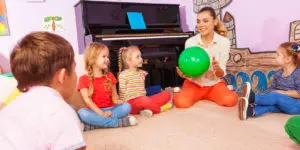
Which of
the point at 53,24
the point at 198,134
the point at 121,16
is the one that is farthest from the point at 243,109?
the point at 53,24

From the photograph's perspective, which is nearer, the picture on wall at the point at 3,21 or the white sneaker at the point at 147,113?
the white sneaker at the point at 147,113

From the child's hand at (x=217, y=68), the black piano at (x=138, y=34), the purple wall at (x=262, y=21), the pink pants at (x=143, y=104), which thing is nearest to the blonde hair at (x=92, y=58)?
the pink pants at (x=143, y=104)

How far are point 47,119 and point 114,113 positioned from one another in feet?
3.65

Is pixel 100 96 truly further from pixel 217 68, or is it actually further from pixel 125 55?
pixel 217 68

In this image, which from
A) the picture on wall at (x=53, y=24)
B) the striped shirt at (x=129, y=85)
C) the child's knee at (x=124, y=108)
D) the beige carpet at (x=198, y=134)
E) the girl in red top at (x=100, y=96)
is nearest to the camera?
the beige carpet at (x=198, y=134)

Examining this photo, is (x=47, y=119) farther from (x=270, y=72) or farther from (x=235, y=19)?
(x=235, y=19)

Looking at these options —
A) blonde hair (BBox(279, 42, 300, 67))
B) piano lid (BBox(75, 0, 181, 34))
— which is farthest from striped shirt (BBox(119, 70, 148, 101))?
blonde hair (BBox(279, 42, 300, 67))

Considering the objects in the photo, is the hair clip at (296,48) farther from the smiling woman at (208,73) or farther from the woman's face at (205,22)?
the woman's face at (205,22)

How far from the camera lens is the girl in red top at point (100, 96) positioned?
181cm

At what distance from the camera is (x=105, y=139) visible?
1.60m

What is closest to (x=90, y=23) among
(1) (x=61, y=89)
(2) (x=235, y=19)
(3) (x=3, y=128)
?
(2) (x=235, y=19)

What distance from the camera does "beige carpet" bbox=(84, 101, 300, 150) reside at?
1.40 meters

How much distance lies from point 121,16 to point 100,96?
1519 millimetres

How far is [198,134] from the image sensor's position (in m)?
1.58
